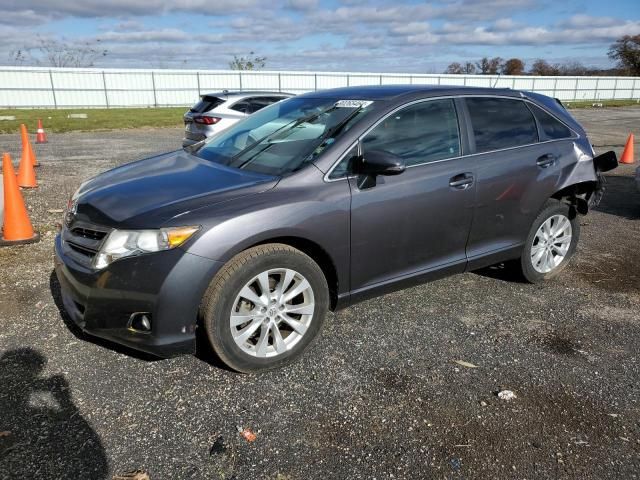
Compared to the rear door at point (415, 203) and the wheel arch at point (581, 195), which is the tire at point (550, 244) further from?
the rear door at point (415, 203)

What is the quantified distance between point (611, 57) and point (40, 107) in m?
68.7

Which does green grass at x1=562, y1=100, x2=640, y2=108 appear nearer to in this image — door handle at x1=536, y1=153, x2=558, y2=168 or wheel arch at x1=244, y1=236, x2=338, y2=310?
door handle at x1=536, y1=153, x2=558, y2=168

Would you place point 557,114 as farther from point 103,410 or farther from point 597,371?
point 103,410

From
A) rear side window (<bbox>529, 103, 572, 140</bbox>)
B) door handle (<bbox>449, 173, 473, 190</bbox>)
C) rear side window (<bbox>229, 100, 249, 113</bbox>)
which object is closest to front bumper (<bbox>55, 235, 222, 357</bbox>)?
door handle (<bbox>449, 173, 473, 190</bbox>)

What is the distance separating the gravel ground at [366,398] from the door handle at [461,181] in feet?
3.36

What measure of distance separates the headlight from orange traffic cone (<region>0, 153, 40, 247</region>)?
10.6 ft

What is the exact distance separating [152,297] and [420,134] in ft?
7.23

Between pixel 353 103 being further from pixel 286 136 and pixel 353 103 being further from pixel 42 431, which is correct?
pixel 42 431

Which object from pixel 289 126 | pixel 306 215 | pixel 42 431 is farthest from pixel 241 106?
pixel 42 431

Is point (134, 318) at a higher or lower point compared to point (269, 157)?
lower

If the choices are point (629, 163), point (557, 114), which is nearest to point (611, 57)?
point (629, 163)

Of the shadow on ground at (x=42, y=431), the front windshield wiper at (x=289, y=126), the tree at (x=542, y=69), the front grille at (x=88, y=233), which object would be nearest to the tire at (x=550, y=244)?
the front windshield wiper at (x=289, y=126)

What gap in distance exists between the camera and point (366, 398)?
2.91 metres

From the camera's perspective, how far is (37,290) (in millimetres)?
4289
